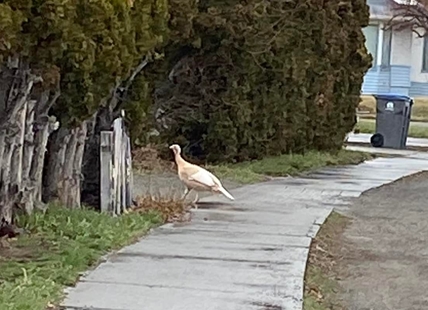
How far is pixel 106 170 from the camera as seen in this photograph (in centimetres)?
1024

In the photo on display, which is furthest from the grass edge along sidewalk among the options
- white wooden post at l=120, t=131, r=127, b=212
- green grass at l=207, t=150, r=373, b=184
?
green grass at l=207, t=150, r=373, b=184

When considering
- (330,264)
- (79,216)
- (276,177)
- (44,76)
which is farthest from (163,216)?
(276,177)

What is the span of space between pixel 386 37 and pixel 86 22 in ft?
144

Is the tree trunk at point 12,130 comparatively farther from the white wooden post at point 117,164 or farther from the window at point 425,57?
the window at point 425,57

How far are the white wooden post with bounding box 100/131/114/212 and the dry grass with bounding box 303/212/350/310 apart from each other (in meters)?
2.00

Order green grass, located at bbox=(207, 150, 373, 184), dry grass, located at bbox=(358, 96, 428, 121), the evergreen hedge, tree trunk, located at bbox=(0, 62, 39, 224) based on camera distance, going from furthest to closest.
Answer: dry grass, located at bbox=(358, 96, 428, 121) < the evergreen hedge < green grass, located at bbox=(207, 150, 373, 184) < tree trunk, located at bbox=(0, 62, 39, 224)

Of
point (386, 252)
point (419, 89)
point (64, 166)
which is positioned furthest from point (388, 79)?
point (64, 166)

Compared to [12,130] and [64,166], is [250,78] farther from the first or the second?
[12,130]

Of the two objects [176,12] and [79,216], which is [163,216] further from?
[176,12]

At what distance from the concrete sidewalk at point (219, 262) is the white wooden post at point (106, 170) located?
24.6 inches

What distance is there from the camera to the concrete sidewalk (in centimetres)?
704

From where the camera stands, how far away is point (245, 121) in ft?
55.1

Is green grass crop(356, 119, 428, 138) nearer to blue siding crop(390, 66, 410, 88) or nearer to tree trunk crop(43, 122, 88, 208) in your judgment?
blue siding crop(390, 66, 410, 88)

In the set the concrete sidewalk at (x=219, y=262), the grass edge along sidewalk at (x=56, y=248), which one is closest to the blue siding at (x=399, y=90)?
the concrete sidewalk at (x=219, y=262)
